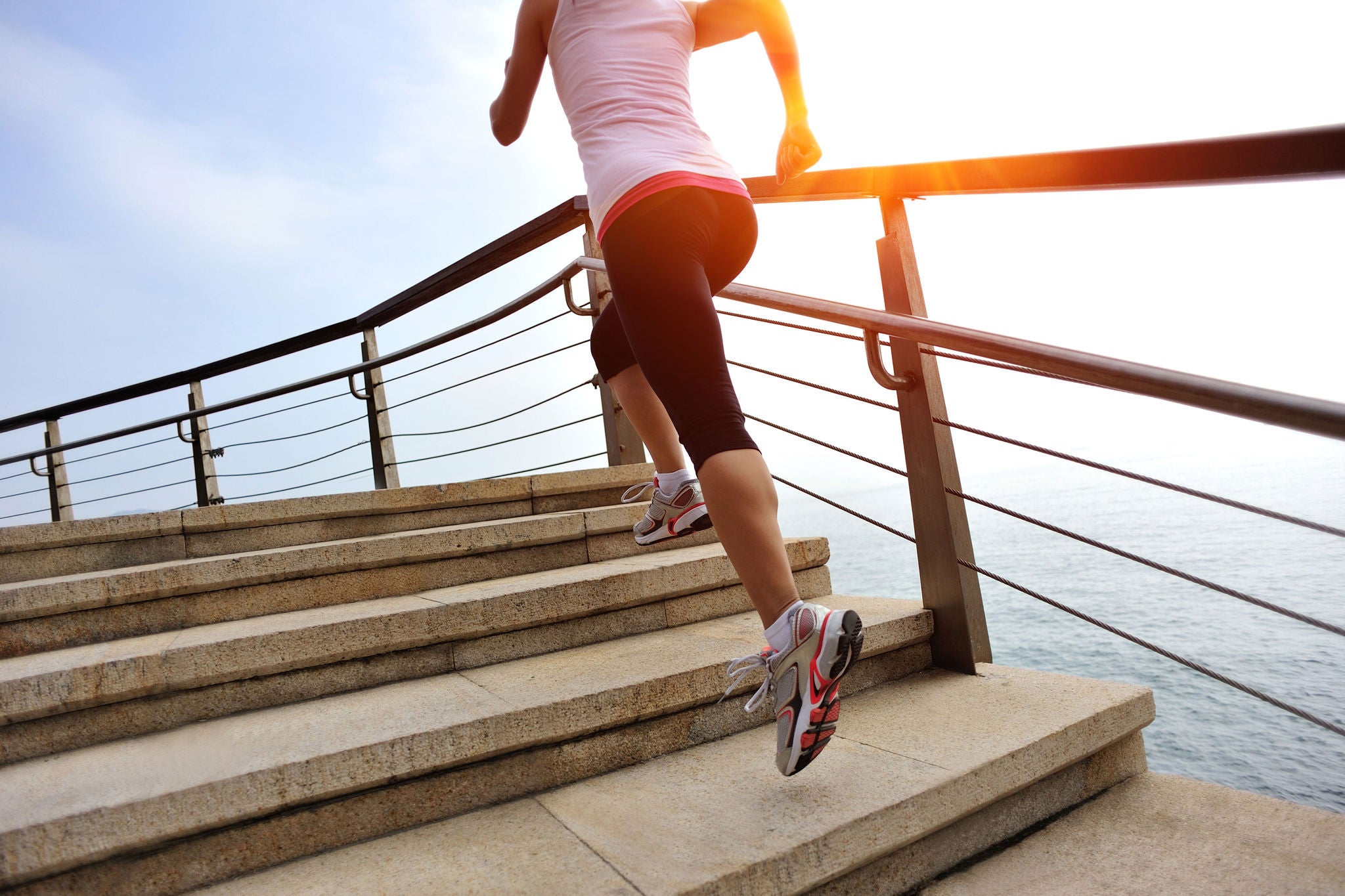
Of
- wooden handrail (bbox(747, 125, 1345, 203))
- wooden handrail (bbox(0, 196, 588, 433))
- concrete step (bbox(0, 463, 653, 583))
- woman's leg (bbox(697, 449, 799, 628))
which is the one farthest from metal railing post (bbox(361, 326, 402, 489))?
woman's leg (bbox(697, 449, 799, 628))

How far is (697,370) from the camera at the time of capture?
3.53ft

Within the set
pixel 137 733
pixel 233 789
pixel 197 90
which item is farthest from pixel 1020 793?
pixel 197 90

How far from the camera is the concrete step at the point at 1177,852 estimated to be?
0.98 meters

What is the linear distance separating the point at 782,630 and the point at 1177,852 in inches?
27.4

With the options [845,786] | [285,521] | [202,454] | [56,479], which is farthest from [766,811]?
[56,479]

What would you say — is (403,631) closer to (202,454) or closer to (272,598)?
(272,598)

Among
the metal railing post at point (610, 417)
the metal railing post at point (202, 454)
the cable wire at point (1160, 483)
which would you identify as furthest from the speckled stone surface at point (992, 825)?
the metal railing post at point (202, 454)

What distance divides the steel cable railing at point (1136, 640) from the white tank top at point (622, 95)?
0.93 m

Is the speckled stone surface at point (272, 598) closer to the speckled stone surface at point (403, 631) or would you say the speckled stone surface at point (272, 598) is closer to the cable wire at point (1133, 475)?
the speckled stone surface at point (403, 631)

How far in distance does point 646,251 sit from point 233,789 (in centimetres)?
100

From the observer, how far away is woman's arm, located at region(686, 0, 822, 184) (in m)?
1.32

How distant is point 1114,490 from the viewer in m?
4.73

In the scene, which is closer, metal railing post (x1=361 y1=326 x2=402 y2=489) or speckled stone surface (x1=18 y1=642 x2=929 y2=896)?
speckled stone surface (x1=18 y1=642 x2=929 y2=896)

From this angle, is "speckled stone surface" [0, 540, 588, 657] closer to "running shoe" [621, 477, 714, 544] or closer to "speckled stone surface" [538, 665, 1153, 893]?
"running shoe" [621, 477, 714, 544]
